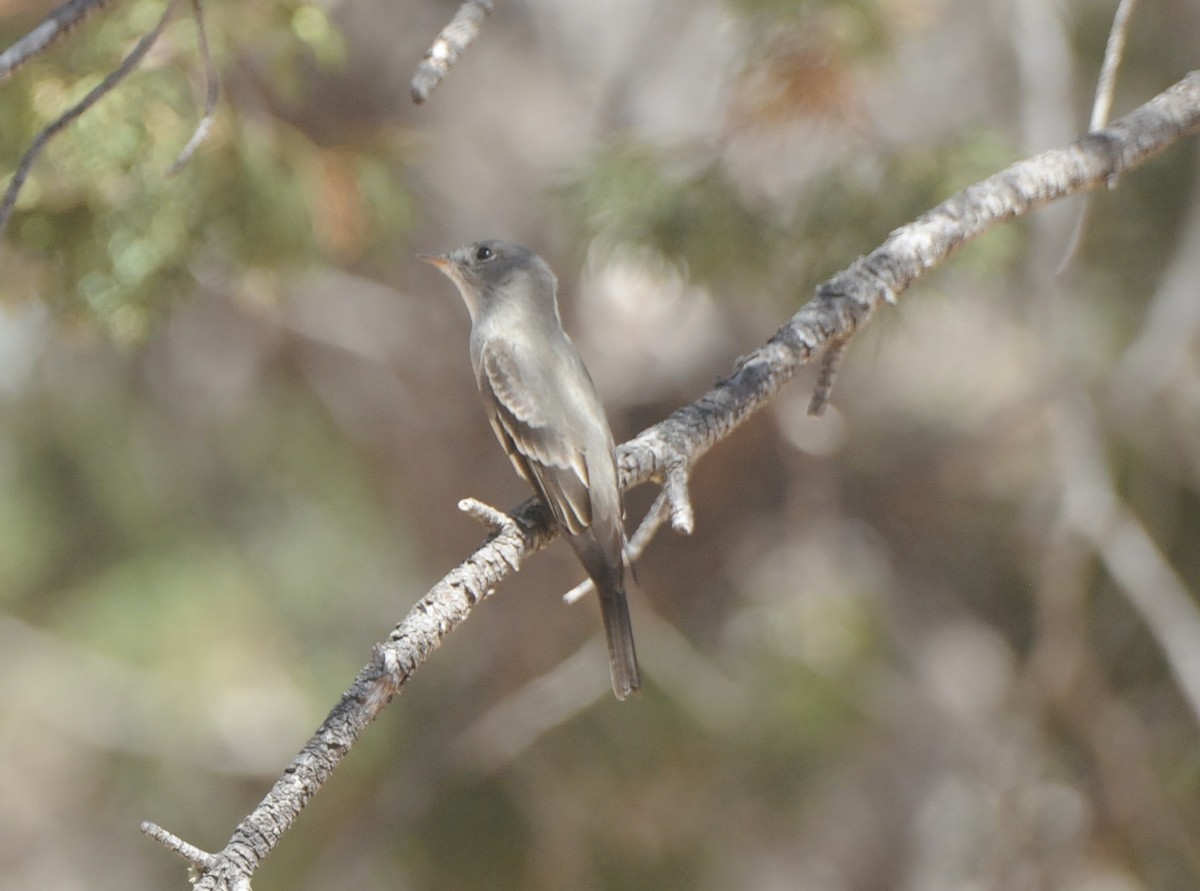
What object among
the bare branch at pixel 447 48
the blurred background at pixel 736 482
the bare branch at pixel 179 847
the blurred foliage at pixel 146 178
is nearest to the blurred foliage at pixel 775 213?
the blurred background at pixel 736 482

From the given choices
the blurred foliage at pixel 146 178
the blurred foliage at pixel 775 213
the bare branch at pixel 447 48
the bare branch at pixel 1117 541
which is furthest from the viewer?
the bare branch at pixel 1117 541

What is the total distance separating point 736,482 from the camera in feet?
12.7

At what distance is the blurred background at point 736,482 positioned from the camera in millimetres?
2895

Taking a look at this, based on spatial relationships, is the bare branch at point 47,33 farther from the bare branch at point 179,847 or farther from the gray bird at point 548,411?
the gray bird at point 548,411

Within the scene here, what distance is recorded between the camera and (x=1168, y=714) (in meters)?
3.92

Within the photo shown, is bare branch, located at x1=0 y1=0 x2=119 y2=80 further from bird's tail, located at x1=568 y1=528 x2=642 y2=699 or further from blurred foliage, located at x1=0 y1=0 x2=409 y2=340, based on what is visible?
bird's tail, located at x1=568 y1=528 x2=642 y2=699

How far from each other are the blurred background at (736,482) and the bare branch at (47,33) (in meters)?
1.17

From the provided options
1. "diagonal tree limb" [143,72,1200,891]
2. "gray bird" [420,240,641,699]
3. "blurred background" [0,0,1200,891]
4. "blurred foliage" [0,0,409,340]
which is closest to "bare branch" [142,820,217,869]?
"diagonal tree limb" [143,72,1200,891]

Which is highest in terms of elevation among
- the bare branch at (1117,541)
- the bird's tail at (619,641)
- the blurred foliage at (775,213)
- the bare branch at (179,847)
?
the blurred foliage at (775,213)

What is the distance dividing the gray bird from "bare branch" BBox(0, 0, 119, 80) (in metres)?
0.95

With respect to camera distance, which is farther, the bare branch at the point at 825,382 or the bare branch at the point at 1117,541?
the bare branch at the point at 1117,541

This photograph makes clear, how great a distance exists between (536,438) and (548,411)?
0.06 metres

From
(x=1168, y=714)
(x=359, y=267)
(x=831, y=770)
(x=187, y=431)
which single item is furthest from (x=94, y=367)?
(x=1168, y=714)

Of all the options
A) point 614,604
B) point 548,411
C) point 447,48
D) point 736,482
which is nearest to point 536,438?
point 548,411
